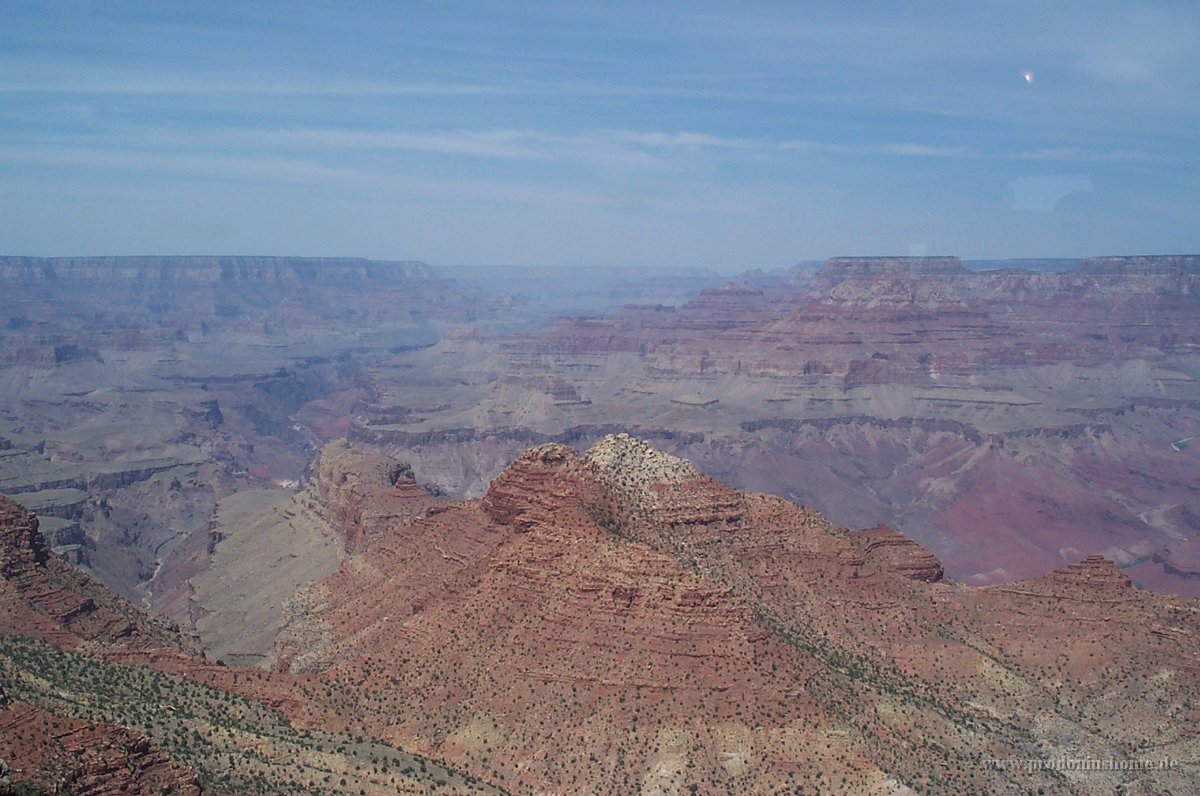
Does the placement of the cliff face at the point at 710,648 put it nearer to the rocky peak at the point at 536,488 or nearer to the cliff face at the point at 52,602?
the rocky peak at the point at 536,488

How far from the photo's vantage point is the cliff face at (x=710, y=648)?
152 ft

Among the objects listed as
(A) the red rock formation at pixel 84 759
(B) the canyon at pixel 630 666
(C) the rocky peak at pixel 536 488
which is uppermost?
(C) the rocky peak at pixel 536 488

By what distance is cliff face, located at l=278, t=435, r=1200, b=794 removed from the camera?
46.4 metres

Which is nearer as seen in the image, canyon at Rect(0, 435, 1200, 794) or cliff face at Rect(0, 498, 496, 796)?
cliff face at Rect(0, 498, 496, 796)

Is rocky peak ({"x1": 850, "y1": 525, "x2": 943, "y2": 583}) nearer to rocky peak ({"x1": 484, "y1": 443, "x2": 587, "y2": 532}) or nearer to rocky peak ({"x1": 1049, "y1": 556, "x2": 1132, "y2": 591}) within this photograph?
rocky peak ({"x1": 1049, "y1": 556, "x2": 1132, "y2": 591})

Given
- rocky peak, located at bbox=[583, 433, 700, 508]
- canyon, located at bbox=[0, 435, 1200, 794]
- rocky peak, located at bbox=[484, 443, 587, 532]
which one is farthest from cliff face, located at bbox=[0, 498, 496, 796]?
rocky peak, located at bbox=[583, 433, 700, 508]

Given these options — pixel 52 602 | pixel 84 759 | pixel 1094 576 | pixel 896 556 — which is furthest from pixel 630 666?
pixel 52 602

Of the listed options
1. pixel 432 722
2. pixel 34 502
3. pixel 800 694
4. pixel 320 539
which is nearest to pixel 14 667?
pixel 432 722

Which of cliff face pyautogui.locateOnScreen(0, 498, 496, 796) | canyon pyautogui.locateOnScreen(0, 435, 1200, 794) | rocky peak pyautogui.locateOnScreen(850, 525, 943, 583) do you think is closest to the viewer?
cliff face pyautogui.locateOnScreen(0, 498, 496, 796)

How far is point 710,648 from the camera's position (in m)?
49.2

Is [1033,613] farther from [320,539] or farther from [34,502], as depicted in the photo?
[34,502]

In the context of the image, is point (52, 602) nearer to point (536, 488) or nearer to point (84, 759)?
point (536, 488)

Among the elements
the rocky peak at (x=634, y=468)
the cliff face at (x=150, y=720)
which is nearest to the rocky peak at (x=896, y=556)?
the rocky peak at (x=634, y=468)

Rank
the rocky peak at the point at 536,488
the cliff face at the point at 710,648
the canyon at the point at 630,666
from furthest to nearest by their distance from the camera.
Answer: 1. the rocky peak at the point at 536,488
2. the cliff face at the point at 710,648
3. the canyon at the point at 630,666
